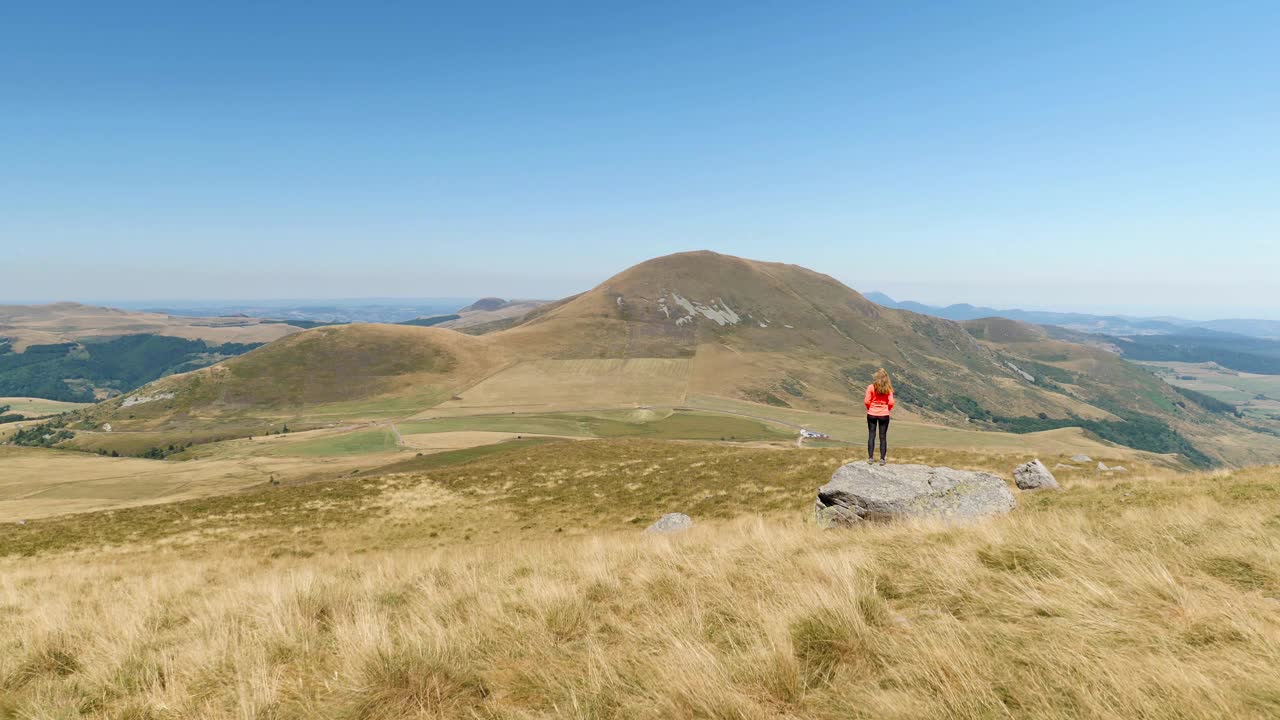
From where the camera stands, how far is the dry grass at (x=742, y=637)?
402 cm

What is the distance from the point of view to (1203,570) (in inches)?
257

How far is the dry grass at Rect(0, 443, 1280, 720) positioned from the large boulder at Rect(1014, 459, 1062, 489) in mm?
9447

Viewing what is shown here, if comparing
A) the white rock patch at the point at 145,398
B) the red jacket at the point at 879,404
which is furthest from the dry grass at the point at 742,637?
the white rock patch at the point at 145,398

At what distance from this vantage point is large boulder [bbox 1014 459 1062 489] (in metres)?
18.6

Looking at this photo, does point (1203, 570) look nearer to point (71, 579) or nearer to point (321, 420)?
point (71, 579)

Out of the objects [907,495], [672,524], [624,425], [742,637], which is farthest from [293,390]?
[742,637]

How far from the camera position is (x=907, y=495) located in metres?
13.2

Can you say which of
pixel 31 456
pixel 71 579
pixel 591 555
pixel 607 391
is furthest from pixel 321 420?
pixel 591 555

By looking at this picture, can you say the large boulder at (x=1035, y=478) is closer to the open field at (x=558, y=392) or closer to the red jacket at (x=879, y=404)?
the red jacket at (x=879, y=404)

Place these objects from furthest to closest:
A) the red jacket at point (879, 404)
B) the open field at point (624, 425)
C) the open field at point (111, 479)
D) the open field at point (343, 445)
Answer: the open field at point (624, 425) < the open field at point (343, 445) < the open field at point (111, 479) < the red jacket at point (879, 404)

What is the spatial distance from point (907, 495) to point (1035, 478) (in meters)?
9.58

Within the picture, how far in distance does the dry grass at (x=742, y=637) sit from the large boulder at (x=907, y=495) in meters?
3.12

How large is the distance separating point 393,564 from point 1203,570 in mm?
13959

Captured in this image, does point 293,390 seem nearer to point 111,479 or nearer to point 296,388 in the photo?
point 296,388
